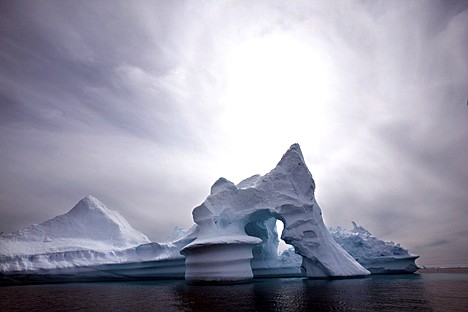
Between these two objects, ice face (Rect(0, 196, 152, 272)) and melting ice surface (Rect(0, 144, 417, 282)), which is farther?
ice face (Rect(0, 196, 152, 272))

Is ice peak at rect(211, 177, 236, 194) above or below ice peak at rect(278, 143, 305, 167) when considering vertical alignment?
below

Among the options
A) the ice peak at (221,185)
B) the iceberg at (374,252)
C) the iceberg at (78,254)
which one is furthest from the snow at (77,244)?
the iceberg at (374,252)

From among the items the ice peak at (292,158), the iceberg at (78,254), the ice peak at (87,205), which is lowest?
the iceberg at (78,254)

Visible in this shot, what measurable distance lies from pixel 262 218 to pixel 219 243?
6.82 metres

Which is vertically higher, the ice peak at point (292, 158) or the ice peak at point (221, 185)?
the ice peak at point (292, 158)

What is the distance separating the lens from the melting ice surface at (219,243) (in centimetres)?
2112

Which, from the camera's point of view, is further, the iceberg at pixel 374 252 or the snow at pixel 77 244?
the iceberg at pixel 374 252

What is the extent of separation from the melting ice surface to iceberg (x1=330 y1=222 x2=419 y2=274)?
10 centimetres

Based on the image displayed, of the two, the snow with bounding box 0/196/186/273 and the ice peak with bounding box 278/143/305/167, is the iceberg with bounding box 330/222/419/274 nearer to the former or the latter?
the ice peak with bounding box 278/143/305/167

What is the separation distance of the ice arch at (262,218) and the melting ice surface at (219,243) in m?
0.06

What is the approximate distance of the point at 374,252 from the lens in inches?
1236

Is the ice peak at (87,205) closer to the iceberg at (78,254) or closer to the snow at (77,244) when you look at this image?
the snow at (77,244)

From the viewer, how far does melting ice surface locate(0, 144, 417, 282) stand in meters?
21.1

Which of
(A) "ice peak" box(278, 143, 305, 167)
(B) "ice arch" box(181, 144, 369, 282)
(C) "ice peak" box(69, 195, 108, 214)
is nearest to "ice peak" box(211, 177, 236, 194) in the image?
(B) "ice arch" box(181, 144, 369, 282)
